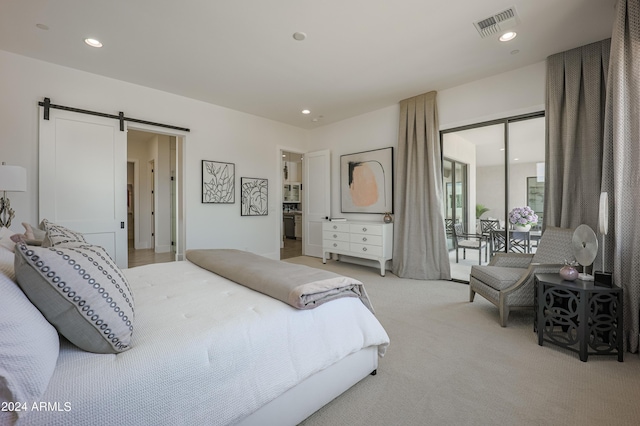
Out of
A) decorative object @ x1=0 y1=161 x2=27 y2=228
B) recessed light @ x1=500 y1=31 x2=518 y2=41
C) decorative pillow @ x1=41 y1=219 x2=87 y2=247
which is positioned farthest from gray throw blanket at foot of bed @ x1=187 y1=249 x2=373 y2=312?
recessed light @ x1=500 y1=31 x2=518 y2=41

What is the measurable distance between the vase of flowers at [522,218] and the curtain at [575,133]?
0.28 meters

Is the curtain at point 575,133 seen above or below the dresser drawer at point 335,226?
above

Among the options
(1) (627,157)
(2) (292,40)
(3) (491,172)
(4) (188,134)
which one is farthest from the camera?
(4) (188,134)

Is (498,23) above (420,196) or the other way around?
above

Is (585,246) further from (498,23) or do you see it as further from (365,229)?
(365,229)

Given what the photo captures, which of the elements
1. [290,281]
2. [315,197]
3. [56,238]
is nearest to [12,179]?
[56,238]

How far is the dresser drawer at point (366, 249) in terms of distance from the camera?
4.51m

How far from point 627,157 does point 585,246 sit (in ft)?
2.39

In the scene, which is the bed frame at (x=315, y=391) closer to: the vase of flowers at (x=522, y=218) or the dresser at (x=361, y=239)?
the dresser at (x=361, y=239)

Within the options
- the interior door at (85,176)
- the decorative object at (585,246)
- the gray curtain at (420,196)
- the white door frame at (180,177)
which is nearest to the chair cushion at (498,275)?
the decorative object at (585,246)

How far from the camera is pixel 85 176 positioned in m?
3.51

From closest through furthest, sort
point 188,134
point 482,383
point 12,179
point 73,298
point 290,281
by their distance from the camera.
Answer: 1. point 73,298
2. point 290,281
3. point 482,383
4. point 12,179
5. point 188,134

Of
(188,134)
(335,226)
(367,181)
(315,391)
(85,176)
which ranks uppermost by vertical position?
(188,134)

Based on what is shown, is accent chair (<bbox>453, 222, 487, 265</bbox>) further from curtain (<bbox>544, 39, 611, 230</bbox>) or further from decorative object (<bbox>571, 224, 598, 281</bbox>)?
decorative object (<bbox>571, 224, 598, 281</bbox>)
